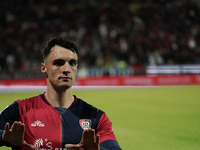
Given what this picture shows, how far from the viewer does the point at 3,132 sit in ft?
8.64

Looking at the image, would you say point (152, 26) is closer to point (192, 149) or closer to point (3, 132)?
point (192, 149)

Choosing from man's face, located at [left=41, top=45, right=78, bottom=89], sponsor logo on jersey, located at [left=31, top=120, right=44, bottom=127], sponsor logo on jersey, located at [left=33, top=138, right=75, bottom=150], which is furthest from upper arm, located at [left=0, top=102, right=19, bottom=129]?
man's face, located at [left=41, top=45, right=78, bottom=89]

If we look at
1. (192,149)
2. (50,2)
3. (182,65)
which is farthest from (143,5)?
(192,149)

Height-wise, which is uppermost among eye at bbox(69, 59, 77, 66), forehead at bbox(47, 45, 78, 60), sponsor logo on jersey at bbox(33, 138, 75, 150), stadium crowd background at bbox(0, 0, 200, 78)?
stadium crowd background at bbox(0, 0, 200, 78)

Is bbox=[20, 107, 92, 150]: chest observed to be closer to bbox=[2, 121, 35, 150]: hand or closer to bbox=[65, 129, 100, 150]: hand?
bbox=[2, 121, 35, 150]: hand

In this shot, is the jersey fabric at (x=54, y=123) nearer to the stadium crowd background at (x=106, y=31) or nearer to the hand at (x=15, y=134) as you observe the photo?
the hand at (x=15, y=134)

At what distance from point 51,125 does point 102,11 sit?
26992mm

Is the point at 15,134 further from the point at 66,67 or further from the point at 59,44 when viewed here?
the point at 59,44

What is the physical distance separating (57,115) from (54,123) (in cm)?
8

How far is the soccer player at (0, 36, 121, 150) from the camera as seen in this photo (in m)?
2.73

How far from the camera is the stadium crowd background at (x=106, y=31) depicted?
69.0 feet

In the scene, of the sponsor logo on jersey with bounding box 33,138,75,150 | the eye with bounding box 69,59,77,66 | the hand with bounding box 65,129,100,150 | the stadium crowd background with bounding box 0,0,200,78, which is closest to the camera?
the hand with bounding box 65,129,100,150

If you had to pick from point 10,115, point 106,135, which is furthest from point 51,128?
point 106,135

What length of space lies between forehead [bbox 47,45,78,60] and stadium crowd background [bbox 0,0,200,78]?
53.8 feet
